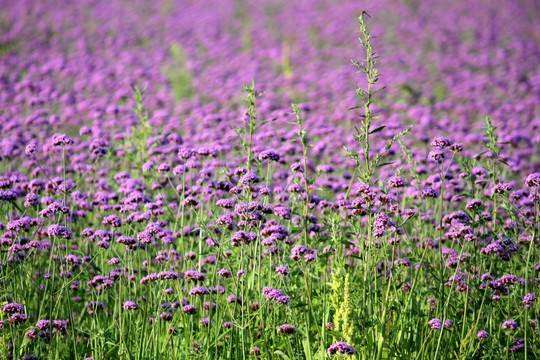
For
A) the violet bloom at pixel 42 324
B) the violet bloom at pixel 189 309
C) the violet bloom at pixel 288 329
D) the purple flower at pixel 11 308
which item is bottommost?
the violet bloom at pixel 288 329

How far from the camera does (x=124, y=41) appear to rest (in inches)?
901

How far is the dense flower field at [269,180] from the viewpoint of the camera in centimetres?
399

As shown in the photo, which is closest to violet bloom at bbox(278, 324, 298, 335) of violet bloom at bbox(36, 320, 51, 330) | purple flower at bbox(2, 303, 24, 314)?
violet bloom at bbox(36, 320, 51, 330)

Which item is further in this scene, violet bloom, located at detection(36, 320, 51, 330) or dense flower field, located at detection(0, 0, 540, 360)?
dense flower field, located at detection(0, 0, 540, 360)

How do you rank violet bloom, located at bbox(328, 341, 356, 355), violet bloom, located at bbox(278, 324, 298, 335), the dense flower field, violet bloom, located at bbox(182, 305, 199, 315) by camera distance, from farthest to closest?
1. the dense flower field
2. violet bloom, located at bbox(182, 305, 199, 315)
3. violet bloom, located at bbox(278, 324, 298, 335)
4. violet bloom, located at bbox(328, 341, 356, 355)

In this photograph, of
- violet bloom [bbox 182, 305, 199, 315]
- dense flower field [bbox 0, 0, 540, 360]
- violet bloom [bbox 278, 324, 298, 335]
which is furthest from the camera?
dense flower field [bbox 0, 0, 540, 360]

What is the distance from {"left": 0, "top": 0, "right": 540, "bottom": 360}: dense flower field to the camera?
399cm

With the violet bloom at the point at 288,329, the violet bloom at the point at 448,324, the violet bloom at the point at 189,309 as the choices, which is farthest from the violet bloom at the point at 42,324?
the violet bloom at the point at 448,324

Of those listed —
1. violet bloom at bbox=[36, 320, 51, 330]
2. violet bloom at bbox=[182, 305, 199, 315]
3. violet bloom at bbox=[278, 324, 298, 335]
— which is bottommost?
violet bloom at bbox=[278, 324, 298, 335]

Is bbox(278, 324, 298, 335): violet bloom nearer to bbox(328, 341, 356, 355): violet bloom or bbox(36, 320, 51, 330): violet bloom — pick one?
bbox(328, 341, 356, 355): violet bloom

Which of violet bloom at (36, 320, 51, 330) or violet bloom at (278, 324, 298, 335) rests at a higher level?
violet bloom at (36, 320, 51, 330)

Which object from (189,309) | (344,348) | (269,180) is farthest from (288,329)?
(269,180)

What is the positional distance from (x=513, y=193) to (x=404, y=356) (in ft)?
6.40

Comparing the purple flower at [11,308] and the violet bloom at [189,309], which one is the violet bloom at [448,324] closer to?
the violet bloom at [189,309]
